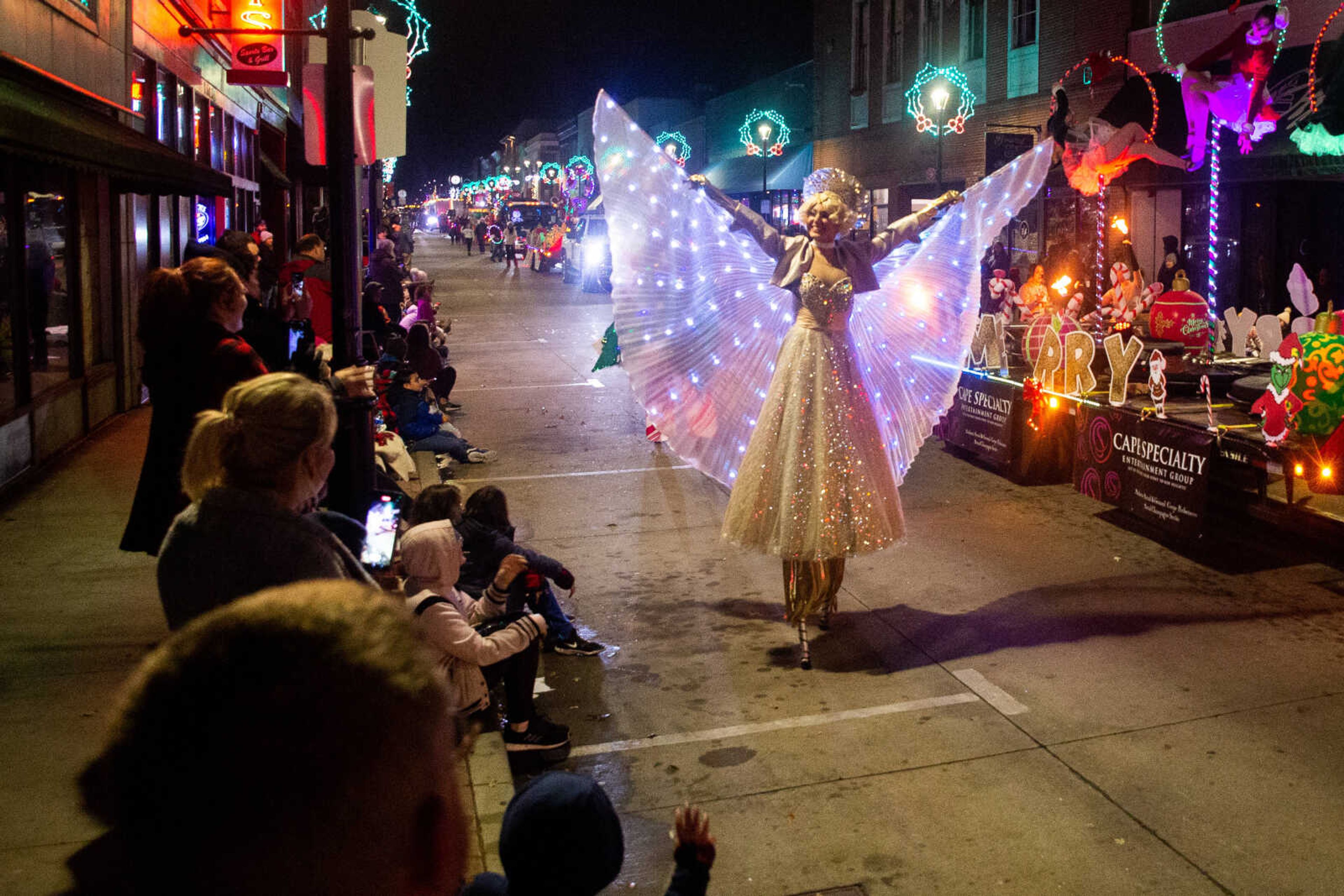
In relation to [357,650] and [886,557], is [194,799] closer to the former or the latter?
[357,650]

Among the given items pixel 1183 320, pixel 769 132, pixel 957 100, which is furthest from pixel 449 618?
pixel 769 132

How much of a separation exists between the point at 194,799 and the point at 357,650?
17 cm

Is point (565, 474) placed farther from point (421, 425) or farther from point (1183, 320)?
point (1183, 320)

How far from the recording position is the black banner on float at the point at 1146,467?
Result: 7.44 meters

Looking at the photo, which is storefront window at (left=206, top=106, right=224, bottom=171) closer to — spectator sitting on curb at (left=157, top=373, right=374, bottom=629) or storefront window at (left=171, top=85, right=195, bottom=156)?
storefront window at (left=171, top=85, right=195, bottom=156)

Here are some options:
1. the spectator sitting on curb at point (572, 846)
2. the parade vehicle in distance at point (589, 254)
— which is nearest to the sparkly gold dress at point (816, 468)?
the spectator sitting on curb at point (572, 846)

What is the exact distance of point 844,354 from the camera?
18.9 ft

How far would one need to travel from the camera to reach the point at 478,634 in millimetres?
4418

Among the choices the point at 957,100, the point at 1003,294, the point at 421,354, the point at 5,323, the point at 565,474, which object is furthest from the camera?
the point at 957,100

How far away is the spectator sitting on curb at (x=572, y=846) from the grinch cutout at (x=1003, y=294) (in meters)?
12.2

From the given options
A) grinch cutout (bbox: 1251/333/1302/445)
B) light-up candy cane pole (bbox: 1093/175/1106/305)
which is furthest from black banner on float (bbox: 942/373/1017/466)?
light-up candy cane pole (bbox: 1093/175/1106/305)

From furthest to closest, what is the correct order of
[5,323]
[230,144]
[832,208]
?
1. [230,144]
2. [5,323]
3. [832,208]

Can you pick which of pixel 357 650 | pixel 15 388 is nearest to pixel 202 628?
pixel 357 650

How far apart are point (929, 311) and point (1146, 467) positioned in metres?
2.43
